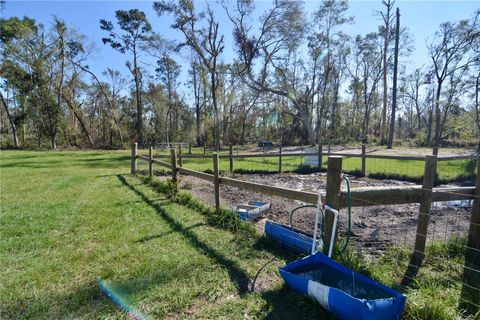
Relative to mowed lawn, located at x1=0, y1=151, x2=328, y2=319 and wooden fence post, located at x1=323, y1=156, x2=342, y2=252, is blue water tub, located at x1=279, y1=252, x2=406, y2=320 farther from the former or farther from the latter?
wooden fence post, located at x1=323, y1=156, x2=342, y2=252

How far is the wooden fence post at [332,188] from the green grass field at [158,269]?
365 millimetres

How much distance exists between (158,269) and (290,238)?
1.65 m

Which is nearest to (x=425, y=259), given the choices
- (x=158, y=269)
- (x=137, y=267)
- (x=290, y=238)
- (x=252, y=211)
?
(x=290, y=238)

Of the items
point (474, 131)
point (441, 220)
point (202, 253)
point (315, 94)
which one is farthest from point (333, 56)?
point (202, 253)

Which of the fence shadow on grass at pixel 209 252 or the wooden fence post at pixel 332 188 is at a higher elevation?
the wooden fence post at pixel 332 188

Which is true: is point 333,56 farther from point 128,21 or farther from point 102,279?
point 102,279

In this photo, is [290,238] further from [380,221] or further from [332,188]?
[380,221]

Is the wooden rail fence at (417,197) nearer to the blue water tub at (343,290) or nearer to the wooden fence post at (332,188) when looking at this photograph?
the wooden fence post at (332,188)

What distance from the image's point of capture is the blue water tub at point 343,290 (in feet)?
6.50

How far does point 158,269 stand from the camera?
3.31 m

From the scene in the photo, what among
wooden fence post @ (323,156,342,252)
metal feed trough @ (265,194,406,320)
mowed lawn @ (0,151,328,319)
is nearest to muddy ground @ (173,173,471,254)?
wooden fence post @ (323,156,342,252)

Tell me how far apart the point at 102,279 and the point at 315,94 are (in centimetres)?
4051

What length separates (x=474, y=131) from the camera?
110 feet

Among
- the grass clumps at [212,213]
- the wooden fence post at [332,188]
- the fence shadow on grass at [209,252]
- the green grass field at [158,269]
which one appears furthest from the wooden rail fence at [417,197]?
the grass clumps at [212,213]
